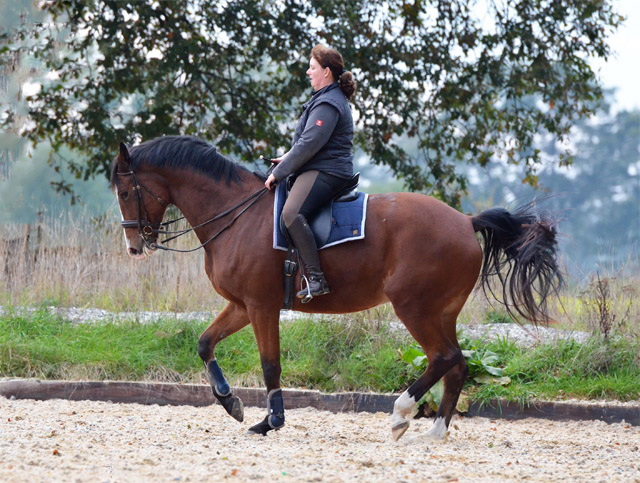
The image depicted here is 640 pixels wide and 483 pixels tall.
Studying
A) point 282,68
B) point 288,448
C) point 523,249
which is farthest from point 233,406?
point 282,68

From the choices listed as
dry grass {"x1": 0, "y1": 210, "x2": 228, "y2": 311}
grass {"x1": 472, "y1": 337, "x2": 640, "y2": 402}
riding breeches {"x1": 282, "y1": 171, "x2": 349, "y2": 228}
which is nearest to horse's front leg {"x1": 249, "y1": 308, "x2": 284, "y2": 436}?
riding breeches {"x1": 282, "y1": 171, "x2": 349, "y2": 228}

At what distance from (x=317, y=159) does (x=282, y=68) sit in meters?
8.85

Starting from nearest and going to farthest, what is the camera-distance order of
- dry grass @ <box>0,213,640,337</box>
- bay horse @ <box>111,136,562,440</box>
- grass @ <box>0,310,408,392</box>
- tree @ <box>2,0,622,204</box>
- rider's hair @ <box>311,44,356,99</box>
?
bay horse @ <box>111,136,562,440</box>, rider's hair @ <box>311,44,356,99</box>, grass @ <box>0,310,408,392</box>, dry grass @ <box>0,213,640,337</box>, tree @ <box>2,0,622,204</box>

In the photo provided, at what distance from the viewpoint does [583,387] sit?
283 inches

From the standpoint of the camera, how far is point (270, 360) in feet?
19.5

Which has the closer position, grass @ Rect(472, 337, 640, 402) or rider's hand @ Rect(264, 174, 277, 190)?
rider's hand @ Rect(264, 174, 277, 190)

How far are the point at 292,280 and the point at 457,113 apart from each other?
905 centimetres

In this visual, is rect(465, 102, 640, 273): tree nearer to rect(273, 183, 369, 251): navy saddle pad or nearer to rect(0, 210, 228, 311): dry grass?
rect(0, 210, 228, 311): dry grass

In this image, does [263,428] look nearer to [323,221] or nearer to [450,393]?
[450,393]

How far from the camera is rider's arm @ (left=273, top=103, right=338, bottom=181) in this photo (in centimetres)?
589

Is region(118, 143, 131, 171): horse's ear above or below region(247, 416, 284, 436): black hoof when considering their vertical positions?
above

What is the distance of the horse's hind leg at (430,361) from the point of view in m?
5.72

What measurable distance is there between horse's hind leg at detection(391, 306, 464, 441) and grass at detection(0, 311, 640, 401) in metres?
1.48

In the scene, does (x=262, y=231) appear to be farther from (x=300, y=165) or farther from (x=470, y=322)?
(x=470, y=322)
